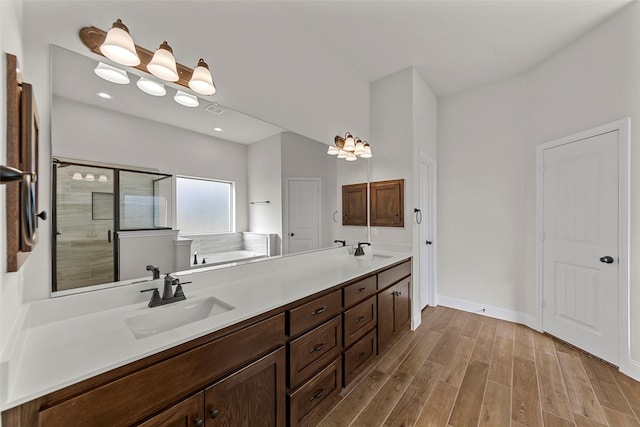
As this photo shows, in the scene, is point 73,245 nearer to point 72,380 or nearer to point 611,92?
point 72,380

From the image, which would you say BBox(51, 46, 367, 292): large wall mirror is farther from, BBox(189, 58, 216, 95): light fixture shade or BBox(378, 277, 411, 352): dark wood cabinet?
BBox(378, 277, 411, 352): dark wood cabinet

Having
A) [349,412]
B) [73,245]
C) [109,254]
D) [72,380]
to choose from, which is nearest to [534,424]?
[349,412]

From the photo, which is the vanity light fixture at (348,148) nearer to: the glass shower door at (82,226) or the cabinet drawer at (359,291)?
the cabinet drawer at (359,291)

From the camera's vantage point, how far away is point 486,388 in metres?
1.87

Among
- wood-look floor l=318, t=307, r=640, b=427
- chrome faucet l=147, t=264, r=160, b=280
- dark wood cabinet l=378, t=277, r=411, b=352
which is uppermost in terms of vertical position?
chrome faucet l=147, t=264, r=160, b=280

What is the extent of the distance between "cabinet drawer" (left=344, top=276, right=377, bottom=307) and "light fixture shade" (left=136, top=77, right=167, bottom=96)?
1.66 metres

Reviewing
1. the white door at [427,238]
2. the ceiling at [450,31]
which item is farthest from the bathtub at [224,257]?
the white door at [427,238]

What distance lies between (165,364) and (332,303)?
0.98 m

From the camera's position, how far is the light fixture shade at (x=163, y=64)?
3.92ft

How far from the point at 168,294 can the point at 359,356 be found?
144 centimetres

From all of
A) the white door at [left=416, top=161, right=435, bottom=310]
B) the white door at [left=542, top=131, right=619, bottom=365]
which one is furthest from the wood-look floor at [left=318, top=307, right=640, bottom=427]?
the white door at [left=416, top=161, right=435, bottom=310]

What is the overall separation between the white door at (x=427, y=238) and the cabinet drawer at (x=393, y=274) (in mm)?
785

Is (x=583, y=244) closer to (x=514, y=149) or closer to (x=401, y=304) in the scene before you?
(x=514, y=149)

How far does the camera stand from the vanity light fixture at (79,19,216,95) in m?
1.09
